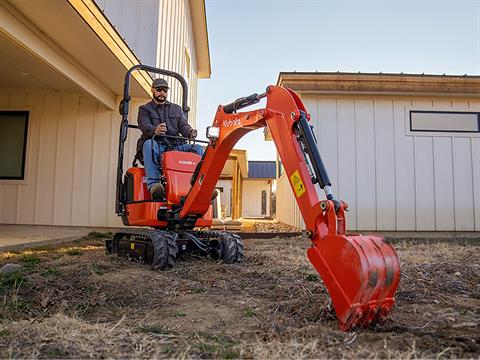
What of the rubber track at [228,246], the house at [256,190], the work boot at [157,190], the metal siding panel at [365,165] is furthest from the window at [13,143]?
the house at [256,190]

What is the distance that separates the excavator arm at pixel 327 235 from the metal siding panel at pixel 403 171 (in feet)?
17.0

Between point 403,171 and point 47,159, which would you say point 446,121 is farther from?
point 47,159

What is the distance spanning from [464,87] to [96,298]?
24.7 feet

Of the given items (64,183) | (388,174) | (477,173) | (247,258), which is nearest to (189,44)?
(64,183)

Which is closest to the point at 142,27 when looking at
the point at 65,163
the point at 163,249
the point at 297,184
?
the point at 65,163

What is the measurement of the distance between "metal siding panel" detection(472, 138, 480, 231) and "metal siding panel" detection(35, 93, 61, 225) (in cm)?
766

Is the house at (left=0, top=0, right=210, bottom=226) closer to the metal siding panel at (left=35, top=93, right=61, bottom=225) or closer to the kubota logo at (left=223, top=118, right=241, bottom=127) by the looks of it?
the metal siding panel at (left=35, top=93, right=61, bottom=225)

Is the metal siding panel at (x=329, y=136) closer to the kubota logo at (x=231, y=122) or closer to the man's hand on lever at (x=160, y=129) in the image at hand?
the man's hand on lever at (x=160, y=129)

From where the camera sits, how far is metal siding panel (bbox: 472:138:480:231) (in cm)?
760

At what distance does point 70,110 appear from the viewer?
24.2 feet

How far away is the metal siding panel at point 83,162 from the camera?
7.29 metres

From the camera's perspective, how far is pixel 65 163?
736 cm

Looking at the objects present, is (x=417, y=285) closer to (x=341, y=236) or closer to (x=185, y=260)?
(x=341, y=236)

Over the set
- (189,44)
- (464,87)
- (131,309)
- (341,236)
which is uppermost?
(189,44)
